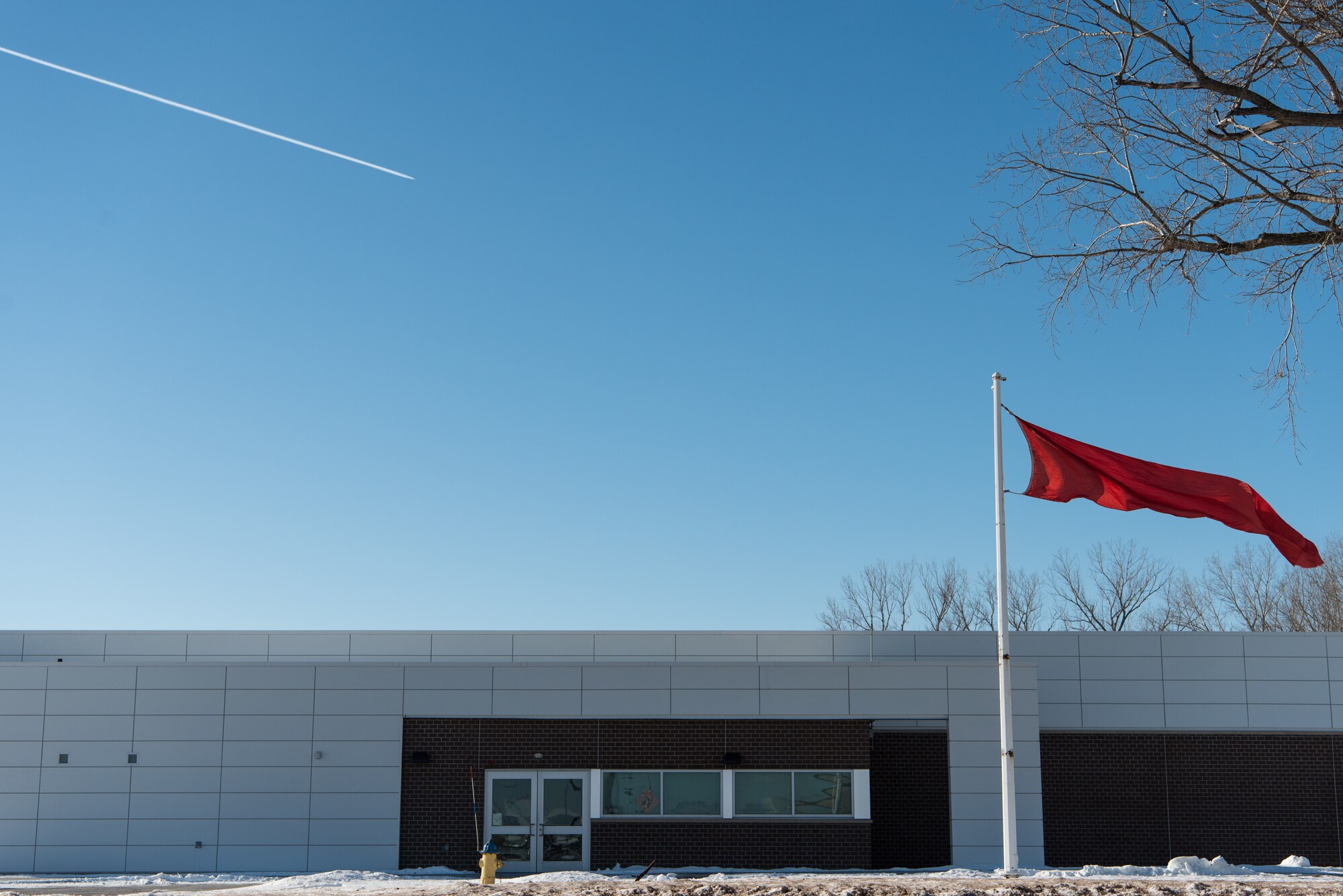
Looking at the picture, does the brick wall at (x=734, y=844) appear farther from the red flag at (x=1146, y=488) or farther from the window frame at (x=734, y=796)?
the red flag at (x=1146, y=488)

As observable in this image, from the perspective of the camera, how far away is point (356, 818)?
23.8 m

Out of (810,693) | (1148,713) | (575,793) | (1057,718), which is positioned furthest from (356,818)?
(1148,713)

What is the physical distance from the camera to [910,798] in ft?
84.1

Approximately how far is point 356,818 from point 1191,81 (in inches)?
762

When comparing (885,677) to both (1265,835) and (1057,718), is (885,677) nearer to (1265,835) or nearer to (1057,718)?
(1057,718)

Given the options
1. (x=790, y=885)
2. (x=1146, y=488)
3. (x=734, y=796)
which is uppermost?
(x=1146, y=488)

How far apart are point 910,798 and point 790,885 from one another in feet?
40.7

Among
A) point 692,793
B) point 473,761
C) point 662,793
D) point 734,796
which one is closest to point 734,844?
→ point 734,796

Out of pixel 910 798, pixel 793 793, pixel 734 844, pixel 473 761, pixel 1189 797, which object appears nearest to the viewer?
pixel 734 844

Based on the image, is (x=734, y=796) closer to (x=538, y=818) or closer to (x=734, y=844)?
(x=734, y=844)

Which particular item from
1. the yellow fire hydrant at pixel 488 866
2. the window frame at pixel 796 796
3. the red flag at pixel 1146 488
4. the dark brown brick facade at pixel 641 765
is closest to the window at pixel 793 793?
the window frame at pixel 796 796

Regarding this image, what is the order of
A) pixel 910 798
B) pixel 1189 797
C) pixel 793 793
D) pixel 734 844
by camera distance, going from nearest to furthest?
pixel 734 844
pixel 793 793
pixel 910 798
pixel 1189 797

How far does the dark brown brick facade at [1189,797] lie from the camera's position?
86.8 feet

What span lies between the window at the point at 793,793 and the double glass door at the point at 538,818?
3030 millimetres
